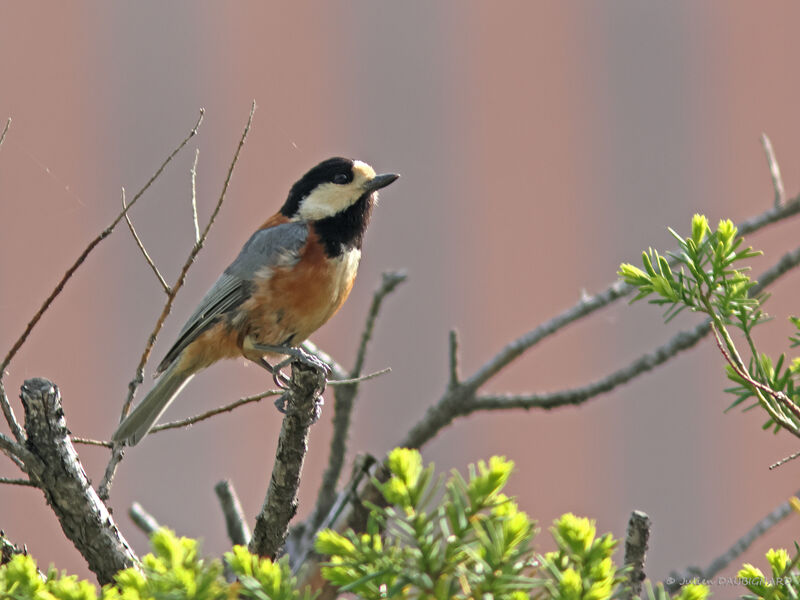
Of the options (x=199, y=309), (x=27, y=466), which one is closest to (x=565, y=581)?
(x=27, y=466)

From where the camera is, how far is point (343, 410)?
8.46 feet

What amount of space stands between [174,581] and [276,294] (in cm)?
189

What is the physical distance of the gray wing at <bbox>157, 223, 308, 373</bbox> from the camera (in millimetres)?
2734

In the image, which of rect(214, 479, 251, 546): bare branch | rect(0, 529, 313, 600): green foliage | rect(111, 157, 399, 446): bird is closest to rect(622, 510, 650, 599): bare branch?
rect(0, 529, 313, 600): green foliage

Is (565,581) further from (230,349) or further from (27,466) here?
(230,349)

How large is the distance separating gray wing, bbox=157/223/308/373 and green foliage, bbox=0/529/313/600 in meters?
1.84

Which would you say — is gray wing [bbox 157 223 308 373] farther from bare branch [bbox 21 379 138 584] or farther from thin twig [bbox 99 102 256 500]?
bare branch [bbox 21 379 138 584]

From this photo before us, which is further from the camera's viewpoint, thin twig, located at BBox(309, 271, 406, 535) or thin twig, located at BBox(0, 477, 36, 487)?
thin twig, located at BBox(309, 271, 406, 535)

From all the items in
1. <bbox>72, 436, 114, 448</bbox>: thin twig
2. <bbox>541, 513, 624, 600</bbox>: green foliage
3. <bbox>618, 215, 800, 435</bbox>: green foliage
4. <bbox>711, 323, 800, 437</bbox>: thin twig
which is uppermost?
<bbox>618, 215, 800, 435</bbox>: green foliage

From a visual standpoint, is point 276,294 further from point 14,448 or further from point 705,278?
point 705,278

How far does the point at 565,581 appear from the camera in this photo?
832 millimetres

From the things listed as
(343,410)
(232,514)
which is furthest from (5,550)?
(343,410)

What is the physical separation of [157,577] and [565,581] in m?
0.35

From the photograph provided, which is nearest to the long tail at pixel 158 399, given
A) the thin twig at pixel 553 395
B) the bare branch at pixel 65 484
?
the thin twig at pixel 553 395
